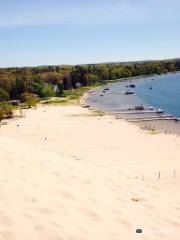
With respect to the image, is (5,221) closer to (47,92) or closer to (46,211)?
(46,211)

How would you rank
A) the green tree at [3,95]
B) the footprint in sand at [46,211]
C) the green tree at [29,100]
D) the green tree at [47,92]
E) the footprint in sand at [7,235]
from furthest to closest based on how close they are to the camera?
the green tree at [47,92] < the green tree at [3,95] < the green tree at [29,100] < the footprint in sand at [46,211] < the footprint in sand at [7,235]

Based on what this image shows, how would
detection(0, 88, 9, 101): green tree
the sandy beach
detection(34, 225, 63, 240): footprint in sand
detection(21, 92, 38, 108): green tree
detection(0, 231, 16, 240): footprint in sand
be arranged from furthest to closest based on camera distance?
1. detection(0, 88, 9, 101): green tree
2. detection(21, 92, 38, 108): green tree
3. the sandy beach
4. detection(34, 225, 63, 240): footprint in sand
5. detection(0, 231, 16, 240): footprint in sand

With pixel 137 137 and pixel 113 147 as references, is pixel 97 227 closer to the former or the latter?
pixel 113 147

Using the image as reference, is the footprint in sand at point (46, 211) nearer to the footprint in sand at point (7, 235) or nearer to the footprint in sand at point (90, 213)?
the footprint in sand at point (90, 213)

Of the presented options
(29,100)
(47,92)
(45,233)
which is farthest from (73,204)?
(47,92)

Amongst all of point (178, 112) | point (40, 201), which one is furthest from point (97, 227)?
point (178, 112)

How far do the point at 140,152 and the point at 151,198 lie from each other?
34950mm

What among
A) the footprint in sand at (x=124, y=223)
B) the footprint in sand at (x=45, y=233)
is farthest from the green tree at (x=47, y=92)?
the footprint in sand at (x=45, y=233)

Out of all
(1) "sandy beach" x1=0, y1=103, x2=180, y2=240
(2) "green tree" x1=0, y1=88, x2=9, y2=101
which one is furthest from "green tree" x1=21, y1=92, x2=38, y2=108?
(1) "sandy beach" x1=0, y1=103, x2=180, y2=240

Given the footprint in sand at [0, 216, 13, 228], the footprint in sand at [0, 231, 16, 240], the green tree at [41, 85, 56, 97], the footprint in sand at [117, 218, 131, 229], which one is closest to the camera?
the footprint in sand at [0, 231, 16, 240]

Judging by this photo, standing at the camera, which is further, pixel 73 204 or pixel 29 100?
pixel 29 100

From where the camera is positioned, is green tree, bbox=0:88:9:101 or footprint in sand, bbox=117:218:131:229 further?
green tree, bbox=0:88:9:101

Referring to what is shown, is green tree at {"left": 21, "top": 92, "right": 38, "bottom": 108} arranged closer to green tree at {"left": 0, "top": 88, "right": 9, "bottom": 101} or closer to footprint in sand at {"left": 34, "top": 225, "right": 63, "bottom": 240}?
green tree at {"left": 0, "top": 88, "right": 9, "bottom": 101}

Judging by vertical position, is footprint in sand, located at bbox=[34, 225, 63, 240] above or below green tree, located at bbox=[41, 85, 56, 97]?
above
